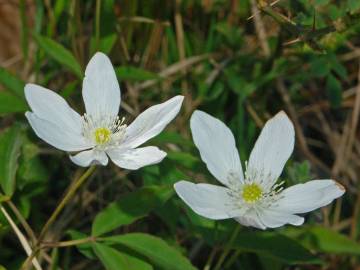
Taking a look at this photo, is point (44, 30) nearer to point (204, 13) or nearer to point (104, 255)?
point (204, 13)

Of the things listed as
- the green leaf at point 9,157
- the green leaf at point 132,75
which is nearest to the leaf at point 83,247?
the green leaf at point 9,157

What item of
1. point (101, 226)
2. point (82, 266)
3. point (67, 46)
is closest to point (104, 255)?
point (101, 226)

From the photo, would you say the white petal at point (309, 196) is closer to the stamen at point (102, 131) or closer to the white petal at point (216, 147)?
the white petal at point (216, 147)

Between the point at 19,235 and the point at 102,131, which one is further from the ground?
the point at 102,131

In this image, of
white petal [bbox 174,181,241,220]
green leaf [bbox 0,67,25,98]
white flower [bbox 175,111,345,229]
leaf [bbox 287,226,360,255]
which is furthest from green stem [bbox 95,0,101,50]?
A: leaf [bbox 287,226,360,255]

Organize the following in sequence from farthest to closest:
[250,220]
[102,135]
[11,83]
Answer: [11,83]
[102,135]
[250,220]

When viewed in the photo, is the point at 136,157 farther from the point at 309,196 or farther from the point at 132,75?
the point at 132,75

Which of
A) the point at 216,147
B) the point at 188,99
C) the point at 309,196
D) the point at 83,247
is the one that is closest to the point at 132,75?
the point at 188,99
